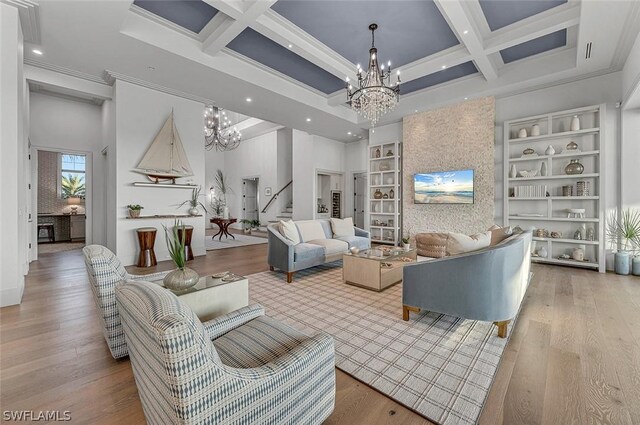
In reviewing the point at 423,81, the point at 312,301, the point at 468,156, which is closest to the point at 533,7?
the point at 423,81

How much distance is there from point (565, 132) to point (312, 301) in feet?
17.2

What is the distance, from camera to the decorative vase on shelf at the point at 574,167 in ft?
15.0

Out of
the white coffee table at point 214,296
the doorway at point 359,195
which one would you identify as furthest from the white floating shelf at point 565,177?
Result: the white coffee table at point 214,296

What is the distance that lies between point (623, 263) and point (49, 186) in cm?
1313

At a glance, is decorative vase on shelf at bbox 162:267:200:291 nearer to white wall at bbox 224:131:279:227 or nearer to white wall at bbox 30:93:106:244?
white wall at bbox 30:93:106:244

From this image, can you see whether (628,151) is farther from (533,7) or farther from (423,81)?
(423,81)

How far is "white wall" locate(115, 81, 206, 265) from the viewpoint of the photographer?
4848 mm

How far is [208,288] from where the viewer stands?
2.18 metres

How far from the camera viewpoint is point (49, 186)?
25.2 feet

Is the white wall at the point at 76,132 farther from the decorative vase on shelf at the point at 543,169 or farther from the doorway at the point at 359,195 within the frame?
the decorative vase on shelf at the point at 543,169

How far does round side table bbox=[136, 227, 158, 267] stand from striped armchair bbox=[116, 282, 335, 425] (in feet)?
13.9

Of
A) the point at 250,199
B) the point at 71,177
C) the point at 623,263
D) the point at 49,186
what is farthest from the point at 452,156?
the point at 49,186

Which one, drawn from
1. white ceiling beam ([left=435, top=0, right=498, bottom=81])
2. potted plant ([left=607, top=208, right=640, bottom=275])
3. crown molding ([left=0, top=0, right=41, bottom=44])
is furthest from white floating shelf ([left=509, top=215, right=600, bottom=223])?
crown molding ([left=0, top=0, right=41, bottom=44])

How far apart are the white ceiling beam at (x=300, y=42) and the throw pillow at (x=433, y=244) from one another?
10.5ft
